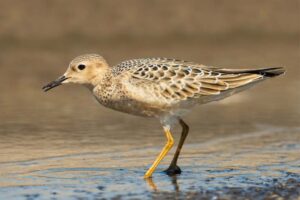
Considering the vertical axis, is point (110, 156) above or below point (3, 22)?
below

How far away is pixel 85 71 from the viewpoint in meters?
11.5

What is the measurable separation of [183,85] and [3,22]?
1016cm

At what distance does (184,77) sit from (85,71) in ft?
3.96

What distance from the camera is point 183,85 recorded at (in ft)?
37.0

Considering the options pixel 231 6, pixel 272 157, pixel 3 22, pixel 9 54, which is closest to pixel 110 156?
pixel 272 157

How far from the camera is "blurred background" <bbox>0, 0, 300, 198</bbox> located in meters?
12.9

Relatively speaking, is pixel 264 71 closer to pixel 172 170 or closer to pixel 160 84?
pixel 160 84

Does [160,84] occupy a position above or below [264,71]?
below

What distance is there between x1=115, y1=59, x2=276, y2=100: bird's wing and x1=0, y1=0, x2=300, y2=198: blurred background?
1028mm

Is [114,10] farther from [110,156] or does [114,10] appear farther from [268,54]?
[110,156]

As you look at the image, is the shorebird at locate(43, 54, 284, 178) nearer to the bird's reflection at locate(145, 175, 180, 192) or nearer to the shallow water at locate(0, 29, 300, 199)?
the bird's reflection at locate(145, 175, 180, 192)

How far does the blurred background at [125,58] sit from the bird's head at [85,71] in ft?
3.35

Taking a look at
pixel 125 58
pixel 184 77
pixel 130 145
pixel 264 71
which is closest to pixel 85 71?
pixel 184 77

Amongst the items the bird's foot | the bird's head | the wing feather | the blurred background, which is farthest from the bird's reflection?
the bird's head
